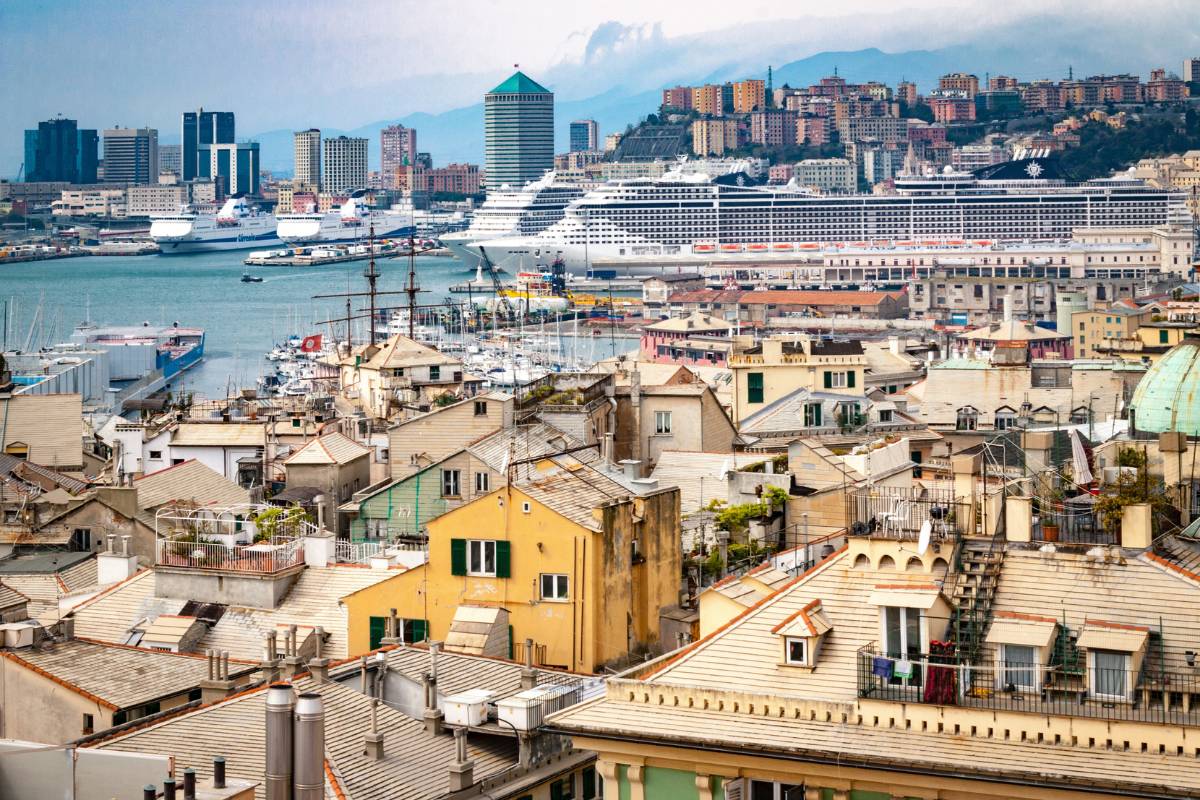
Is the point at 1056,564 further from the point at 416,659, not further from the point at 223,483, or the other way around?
the point at 223,483

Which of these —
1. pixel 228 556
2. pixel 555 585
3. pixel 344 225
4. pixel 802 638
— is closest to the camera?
pixel 802 638

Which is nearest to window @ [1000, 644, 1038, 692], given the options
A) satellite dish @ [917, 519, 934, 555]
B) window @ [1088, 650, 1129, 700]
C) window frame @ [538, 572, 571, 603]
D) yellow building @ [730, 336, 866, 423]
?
window @ [1088, 650, 1129, 700]

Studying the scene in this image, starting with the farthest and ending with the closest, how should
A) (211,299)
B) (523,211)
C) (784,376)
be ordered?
(523,211)
(211,299)
(784,376)

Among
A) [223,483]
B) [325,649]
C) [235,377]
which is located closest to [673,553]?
[325,649]

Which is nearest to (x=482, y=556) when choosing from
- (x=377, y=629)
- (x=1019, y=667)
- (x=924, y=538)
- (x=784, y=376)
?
(x=377, y=629)

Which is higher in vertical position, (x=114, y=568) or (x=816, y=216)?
(x=816, y=216)

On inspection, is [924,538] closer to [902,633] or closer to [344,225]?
[902,633]

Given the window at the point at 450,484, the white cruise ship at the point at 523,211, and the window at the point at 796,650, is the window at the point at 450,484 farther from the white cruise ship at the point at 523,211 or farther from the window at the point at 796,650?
the white cruise ship at the point at 523,211
